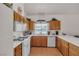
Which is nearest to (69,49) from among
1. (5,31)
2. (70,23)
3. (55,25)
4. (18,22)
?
(18,22)

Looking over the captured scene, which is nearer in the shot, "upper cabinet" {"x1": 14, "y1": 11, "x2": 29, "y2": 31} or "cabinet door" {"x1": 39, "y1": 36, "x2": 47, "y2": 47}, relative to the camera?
"upper cabinet" {"x1": 14, "y1": 11, "x2": 29, "y2": 31}

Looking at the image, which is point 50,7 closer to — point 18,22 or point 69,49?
point 18,22

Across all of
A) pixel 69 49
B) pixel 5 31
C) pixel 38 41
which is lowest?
pixel 38 41

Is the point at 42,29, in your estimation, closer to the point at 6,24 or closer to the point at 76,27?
the point at 76,27

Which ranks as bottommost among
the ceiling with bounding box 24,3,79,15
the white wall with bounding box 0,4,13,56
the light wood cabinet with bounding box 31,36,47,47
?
the light wood cabinet with bounding box 31,36,47,47

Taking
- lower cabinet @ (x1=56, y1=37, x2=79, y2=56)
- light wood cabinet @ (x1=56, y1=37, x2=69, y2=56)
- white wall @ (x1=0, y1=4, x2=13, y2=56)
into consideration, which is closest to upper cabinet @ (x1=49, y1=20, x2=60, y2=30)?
light wood cabinet @ (x1=56, y1=37, x2=69, y2=56)

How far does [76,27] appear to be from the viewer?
9758 mm

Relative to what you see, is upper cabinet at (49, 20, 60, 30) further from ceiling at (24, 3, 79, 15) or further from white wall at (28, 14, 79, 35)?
ceiling at (24, 3, 79, 15)

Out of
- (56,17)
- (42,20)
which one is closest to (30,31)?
(42,20)

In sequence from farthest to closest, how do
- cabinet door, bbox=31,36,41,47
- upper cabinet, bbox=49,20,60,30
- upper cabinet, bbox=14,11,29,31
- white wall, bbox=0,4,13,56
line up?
upper cabinet, bbox=49,20,60,30 → cabinet door, bbox=31,36,41,47 → upper cabinet, bbox=14,11,29,31 → white wall, bbox=0,4,13,56

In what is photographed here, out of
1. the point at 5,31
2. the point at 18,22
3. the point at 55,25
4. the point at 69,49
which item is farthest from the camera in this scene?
the point at 55,25

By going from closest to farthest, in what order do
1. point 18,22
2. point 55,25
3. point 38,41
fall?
point 18,22 → point 38,41 → point 55,25

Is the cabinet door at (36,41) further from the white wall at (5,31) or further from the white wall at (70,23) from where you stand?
the white wall at (5,31)

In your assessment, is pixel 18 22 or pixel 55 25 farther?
pixel 55 25
